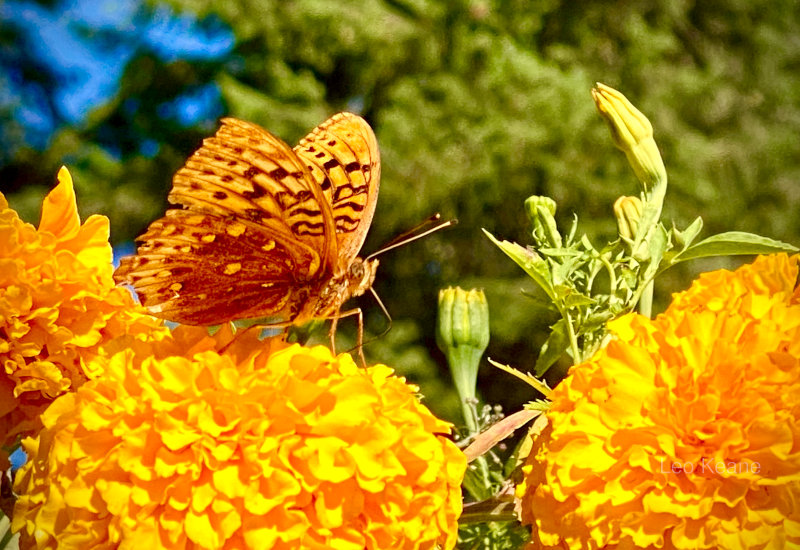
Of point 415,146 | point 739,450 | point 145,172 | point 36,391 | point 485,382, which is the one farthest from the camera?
point 145,172

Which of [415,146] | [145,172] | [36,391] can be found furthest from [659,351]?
[145,172]

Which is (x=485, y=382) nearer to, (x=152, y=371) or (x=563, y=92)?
(x=563, y=92)

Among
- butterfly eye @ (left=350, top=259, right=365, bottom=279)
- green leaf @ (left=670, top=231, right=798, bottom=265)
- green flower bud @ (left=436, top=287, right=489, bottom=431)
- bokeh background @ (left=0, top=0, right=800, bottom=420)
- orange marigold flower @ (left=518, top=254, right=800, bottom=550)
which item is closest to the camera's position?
orange marigold flower @ (left=518, top=254, right=800, bottom=550)

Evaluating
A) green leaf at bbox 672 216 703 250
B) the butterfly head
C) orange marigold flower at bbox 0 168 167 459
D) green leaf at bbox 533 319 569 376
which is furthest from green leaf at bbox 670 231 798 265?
orange marigold flower at bbox 0 168 167 459

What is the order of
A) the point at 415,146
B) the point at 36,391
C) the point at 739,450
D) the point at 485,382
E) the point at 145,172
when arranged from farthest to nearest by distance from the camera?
the point at 145,172, the point at 485,382, the point at 415,146, the point at 36,391, the point at 739,450

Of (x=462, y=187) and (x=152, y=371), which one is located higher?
(x=152, y=371)

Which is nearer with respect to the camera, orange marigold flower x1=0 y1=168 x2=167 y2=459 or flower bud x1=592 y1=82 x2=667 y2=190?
orange marigold flower x1=0 y1=168 x2=167 y2=459

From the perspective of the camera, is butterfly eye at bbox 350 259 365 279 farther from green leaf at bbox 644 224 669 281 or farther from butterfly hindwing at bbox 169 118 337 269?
green leaf at bbox 644 224 669 281

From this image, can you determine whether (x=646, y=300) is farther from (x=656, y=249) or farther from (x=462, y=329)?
(x=462, y=329)
